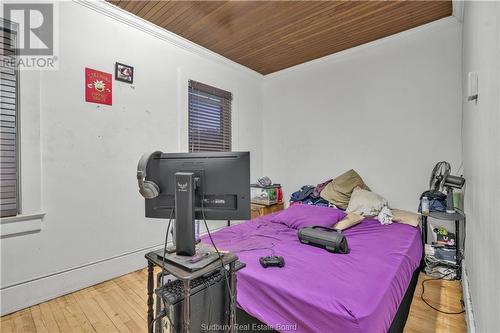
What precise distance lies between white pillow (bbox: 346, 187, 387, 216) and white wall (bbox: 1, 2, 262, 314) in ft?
7.76

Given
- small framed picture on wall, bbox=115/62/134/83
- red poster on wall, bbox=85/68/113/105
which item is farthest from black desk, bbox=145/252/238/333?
small framed picture on wall, bbox=115/62/134/83

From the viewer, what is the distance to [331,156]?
12.4 ft

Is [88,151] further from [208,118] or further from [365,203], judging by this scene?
[365,203]

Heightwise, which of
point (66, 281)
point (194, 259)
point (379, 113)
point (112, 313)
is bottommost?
point (112, 313)

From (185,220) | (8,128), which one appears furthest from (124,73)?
(185,220)

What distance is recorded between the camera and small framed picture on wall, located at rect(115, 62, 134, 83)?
8.72 feet

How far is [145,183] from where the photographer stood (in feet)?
4.18

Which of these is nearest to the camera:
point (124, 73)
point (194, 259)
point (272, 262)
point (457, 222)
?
point (194, 259)

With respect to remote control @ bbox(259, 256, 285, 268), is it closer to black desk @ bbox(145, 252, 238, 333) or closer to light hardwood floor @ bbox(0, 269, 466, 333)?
black desk @ bbox(145, 252, 238, 333)

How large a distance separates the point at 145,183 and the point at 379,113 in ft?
10.5

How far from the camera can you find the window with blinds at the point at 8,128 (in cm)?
201

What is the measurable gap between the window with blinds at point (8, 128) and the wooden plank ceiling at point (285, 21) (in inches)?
43.0

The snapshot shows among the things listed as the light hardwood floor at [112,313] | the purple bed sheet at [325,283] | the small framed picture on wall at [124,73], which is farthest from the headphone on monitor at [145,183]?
the small framed picture on wall at [124,73]

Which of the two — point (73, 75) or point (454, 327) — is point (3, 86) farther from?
point (454, 327)
